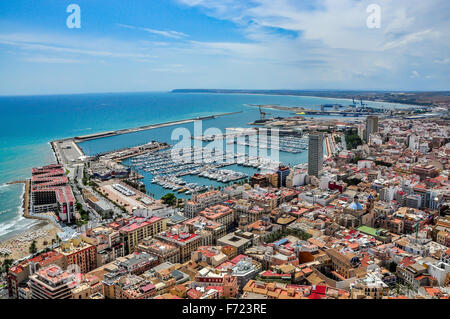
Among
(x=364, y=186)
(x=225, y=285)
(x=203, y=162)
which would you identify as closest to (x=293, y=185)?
(x=364, y=186)

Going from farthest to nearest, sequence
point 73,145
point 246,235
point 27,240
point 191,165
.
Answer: point 73,145 < point 191,165 < point 27,240 < point 246,235

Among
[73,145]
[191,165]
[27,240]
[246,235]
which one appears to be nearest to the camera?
[246,235]

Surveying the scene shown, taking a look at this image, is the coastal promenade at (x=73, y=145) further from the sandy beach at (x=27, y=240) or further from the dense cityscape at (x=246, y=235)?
the sandy beach at (x=27, y=240)

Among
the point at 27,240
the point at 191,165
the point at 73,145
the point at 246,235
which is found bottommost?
the point at 27,240

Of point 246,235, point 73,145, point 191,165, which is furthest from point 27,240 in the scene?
point 73,145

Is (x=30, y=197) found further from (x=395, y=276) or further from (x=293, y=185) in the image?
(x=395, y=276)

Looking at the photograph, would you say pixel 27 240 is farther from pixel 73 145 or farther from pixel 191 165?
pixel 73 145

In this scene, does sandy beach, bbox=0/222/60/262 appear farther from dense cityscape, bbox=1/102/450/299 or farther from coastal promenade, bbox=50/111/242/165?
coastal promenade, bbox=50/111/242/165

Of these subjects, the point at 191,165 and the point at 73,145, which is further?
the point at 73,145
